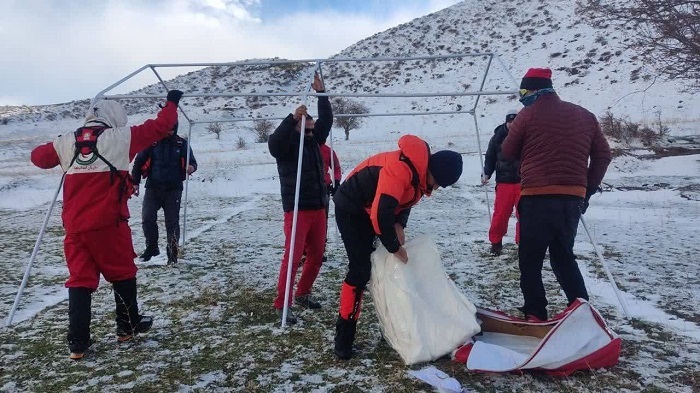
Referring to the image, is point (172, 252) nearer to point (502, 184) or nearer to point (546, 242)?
point (502, 184)

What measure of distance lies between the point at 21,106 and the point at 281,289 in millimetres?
62387

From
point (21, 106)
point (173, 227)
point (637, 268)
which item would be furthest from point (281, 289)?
point (21, 106)

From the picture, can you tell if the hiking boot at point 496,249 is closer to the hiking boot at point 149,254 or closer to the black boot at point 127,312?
the black boot at point 127,312

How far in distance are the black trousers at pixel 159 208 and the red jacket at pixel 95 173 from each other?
8.41ft

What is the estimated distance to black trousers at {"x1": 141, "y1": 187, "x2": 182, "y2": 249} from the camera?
6.19 metres

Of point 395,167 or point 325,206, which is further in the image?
point 325,206

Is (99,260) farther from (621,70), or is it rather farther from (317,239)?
A: (621,70)

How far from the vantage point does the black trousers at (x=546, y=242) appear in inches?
142

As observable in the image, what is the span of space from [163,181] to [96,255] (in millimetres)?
2761

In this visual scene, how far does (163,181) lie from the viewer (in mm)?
6137

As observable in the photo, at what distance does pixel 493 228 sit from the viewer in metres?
6.53

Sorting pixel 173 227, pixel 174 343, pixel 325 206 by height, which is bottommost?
pixel 174 343

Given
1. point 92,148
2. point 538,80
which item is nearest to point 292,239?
point 92,148

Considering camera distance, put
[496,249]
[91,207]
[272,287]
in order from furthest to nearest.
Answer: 1. [496,249]
2. [272,287]
3. [91,207]
